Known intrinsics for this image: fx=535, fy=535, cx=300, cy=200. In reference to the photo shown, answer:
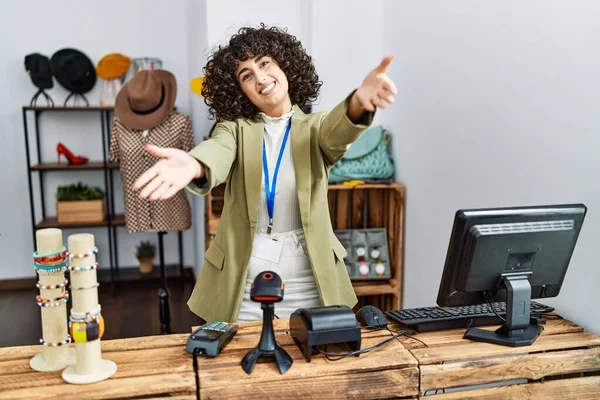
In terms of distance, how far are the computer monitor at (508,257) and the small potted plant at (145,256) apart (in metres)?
3.73

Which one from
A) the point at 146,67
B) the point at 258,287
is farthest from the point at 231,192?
the point at 146,67

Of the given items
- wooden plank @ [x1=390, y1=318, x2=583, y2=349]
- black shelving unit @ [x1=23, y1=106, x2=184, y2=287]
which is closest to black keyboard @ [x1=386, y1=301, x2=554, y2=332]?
wooden plank @ [x1=390, y1=318, x2=583, y2=349]

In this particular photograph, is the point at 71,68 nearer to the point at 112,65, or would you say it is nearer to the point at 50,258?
the point at 112,65

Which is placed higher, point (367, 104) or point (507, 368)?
point (367, 104)

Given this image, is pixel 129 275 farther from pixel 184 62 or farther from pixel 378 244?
pixel 378 244

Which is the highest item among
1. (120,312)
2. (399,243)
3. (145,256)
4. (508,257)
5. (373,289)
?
(508,257)

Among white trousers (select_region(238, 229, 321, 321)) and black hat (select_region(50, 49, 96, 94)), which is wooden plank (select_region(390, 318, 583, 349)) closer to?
white trousers (select_region(238, 229, 321, 321))

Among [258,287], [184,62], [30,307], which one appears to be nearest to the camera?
[258,287]

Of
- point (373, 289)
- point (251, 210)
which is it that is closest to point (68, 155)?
point (373, 289)

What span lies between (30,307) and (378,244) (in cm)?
278

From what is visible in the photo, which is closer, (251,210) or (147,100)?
(251,210)

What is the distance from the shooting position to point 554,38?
1817 millimetres

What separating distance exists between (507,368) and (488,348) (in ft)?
0.23

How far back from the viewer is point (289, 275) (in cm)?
171
